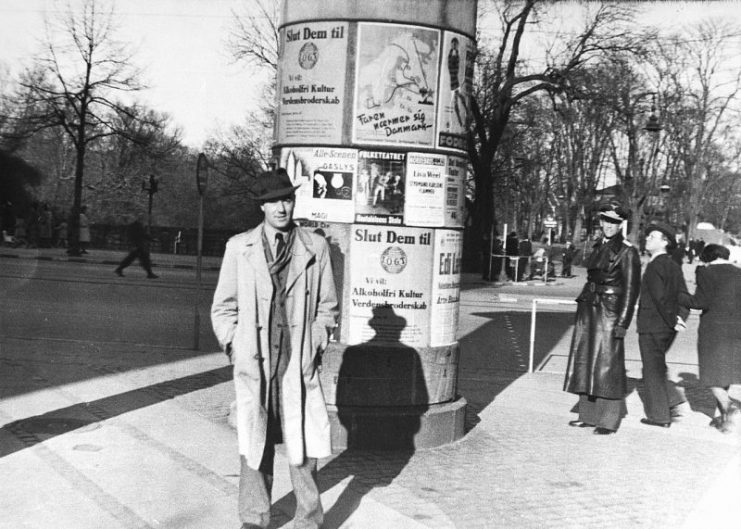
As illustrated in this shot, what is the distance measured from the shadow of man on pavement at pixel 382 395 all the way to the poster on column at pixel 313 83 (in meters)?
1.32

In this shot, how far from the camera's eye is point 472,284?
29.7 meters

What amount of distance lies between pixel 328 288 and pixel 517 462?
2350 mm

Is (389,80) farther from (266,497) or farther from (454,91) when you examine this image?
(266,497)

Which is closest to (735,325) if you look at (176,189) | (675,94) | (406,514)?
(406,514)

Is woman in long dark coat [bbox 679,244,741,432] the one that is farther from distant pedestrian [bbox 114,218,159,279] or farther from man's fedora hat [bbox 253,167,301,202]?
distant pedestrian [bbox 114,218,159,279]

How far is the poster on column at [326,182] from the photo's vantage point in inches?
265

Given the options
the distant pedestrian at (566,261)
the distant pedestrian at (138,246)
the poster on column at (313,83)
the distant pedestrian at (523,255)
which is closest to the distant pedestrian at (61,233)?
the distant pedestrian at (138,246)

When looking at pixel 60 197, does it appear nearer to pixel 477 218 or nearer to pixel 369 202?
pixel 477 218

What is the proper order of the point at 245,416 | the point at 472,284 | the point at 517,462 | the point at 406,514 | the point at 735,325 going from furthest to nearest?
the point at 472,284, the point at 735,325, the point at 517,462, the point at 406,514, the point at 245,416

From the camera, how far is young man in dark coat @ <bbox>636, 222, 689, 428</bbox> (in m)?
7.95

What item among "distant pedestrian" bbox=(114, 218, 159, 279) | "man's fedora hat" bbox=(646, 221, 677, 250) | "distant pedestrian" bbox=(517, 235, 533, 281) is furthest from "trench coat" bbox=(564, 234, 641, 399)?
"distant pedestrian" bbox=(517, 235, 533, 281)

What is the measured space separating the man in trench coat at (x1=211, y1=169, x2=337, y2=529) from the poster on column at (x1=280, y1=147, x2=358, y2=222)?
1981mm

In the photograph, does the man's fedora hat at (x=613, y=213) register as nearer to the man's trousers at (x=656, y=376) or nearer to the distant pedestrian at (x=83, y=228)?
the man's trousers at (x=656, y=376)

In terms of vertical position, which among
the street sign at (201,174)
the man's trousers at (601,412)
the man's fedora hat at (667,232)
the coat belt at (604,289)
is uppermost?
the street sign at (201,174)
